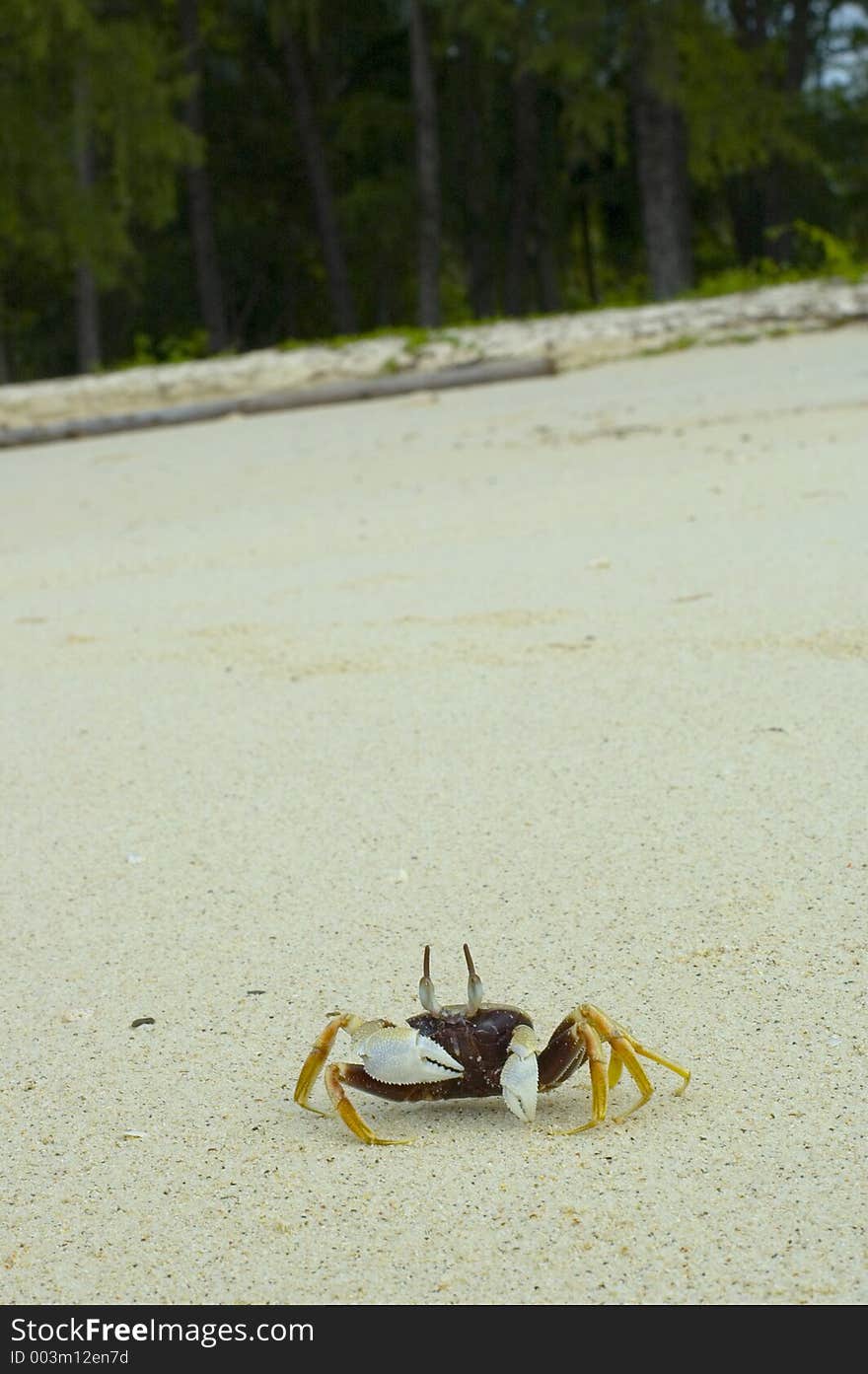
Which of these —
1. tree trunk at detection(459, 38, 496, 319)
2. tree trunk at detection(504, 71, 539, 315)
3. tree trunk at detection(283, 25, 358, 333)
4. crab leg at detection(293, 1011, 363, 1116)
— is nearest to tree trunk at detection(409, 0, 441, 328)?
tree trunk at detection(283, 25, 358, 333)

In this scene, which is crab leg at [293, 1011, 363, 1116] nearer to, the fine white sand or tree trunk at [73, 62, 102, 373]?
the fine white sand

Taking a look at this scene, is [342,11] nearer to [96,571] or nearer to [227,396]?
[227,396]

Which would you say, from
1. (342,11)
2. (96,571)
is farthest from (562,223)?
(96,571)

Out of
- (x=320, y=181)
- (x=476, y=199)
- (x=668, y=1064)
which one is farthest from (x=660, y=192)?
(x=668, y=1064)

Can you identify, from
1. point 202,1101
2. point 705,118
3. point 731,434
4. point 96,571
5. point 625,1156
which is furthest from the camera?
point 705,118

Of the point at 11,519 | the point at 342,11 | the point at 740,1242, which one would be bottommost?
the point at 740,1242
